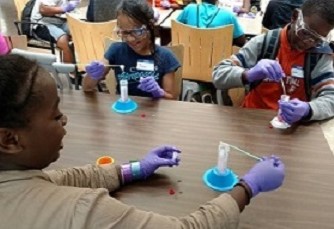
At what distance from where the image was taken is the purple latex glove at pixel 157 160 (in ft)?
4.15

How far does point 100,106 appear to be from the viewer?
5.73 feet

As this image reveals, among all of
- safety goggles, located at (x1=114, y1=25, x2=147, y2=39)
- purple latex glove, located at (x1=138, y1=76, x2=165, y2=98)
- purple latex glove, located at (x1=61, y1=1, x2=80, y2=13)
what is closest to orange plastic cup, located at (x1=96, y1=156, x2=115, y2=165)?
purple latex glove, located at (x1=138, y1=76, x2=165, y2=98)

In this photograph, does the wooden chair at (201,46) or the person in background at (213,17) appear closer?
the wooden chair at (201,46)

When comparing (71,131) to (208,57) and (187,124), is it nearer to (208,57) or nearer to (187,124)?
(187,124)

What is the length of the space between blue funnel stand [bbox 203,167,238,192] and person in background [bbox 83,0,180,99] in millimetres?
682

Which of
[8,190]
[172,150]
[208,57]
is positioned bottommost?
[208,57]

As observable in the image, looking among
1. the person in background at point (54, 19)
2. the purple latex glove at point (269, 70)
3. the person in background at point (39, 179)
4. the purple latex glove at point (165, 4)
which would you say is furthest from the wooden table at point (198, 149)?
the purple latex glove at point (165, 4)

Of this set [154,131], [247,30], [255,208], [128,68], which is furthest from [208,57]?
[255,208]

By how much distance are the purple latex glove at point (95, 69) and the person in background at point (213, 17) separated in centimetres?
133

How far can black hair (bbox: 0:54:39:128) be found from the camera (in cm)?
78

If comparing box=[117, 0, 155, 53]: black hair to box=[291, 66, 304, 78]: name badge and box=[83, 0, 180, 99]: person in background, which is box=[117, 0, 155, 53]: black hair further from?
box=[291, 66, 304, 78]: name badge

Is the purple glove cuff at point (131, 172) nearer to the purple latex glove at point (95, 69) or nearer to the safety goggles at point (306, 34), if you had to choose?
the purple latex glove at point (95, 69)

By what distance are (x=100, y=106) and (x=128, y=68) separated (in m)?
0.40

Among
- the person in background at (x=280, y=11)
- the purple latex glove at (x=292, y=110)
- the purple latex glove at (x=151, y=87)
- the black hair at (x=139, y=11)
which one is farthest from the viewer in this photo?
the person in background at (x=280, y=11)
